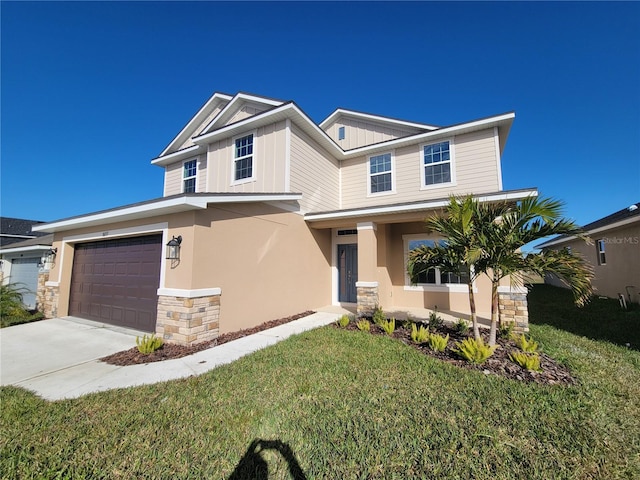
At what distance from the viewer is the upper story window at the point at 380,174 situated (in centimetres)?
1025

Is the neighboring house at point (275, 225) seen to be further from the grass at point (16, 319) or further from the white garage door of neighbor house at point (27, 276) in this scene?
the white garage door of neighbor house at point (27, 276)

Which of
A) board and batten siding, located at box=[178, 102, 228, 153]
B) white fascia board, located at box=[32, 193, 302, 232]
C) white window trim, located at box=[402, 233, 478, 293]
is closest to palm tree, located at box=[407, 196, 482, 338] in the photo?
white window trim, located at box=[402, 233, 478, 293]

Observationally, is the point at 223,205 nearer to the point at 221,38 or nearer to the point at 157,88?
the point at 221,38

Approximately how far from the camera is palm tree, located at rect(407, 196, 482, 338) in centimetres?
482

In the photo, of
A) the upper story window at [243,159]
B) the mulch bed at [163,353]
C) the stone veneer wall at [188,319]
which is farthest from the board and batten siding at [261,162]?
the mulch bed at [163,353]

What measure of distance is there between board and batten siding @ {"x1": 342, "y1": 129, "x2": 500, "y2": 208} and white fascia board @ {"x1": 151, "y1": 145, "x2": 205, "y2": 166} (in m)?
6.15

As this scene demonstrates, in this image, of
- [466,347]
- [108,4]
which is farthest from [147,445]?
[108,4]

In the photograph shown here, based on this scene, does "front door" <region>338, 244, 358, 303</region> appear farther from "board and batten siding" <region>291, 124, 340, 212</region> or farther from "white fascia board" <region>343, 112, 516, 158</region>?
"white fascia board" <region>343, 112, 516, 158</region>

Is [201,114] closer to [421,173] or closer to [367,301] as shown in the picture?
[421,173]

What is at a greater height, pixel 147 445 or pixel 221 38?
pixel 221 38

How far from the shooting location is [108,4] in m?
7.69

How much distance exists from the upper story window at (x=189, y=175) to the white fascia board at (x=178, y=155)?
1.11 ft

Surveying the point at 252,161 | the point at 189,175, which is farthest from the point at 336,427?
the point at 189,175

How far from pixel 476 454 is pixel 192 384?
11.6 ft
